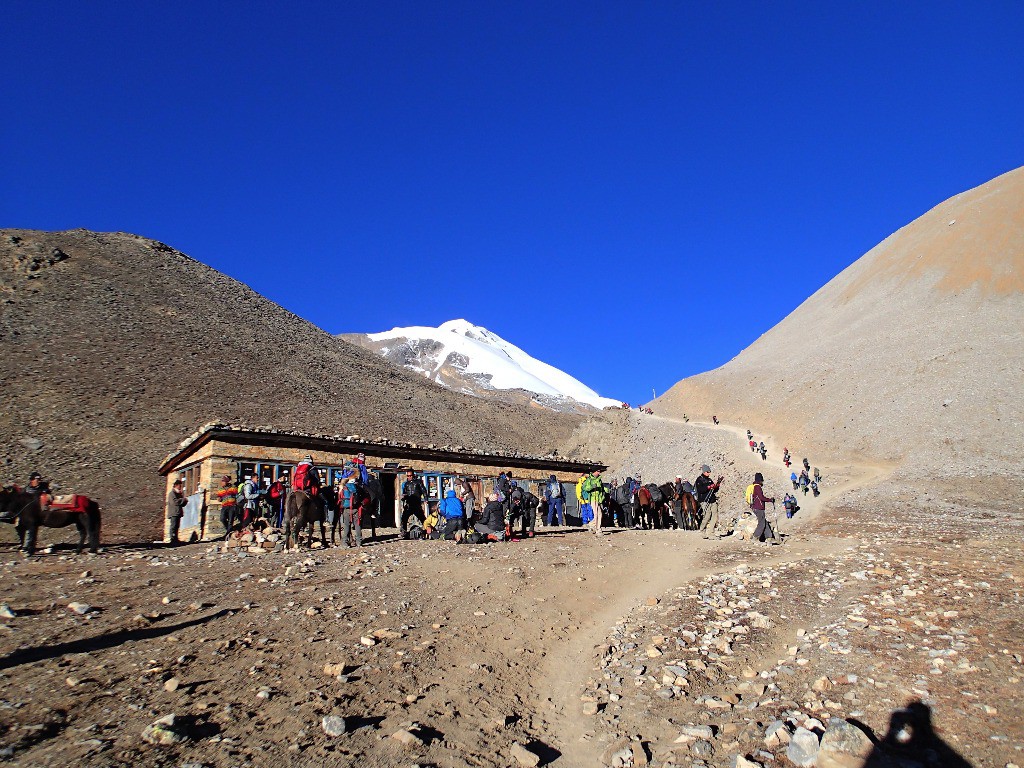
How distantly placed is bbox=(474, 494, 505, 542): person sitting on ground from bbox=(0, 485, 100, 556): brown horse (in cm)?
900

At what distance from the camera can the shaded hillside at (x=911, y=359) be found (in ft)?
131

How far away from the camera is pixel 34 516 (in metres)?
13.3

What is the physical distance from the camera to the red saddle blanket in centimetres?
1380

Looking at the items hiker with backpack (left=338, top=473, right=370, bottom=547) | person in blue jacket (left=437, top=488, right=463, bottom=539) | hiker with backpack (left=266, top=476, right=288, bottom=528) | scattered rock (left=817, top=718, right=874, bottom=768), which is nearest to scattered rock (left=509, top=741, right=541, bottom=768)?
scattered rock (left=817, top=718, right=874, bottom=768)

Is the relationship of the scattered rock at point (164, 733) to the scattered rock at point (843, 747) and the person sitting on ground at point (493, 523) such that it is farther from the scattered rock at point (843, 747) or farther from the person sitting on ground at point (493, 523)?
the person sitting on ground at point (493, 523)

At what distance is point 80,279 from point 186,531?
187 feet

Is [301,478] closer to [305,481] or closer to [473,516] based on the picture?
[305,481]

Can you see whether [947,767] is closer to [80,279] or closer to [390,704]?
[390,704]

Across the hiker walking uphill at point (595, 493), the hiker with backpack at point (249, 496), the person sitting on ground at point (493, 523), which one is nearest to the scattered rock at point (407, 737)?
the person sitting on ground at point (493, 523)

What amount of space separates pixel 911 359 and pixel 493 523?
49.9 m

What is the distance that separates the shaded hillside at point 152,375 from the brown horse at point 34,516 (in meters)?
19.1

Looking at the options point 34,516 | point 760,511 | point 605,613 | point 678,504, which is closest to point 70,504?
point 34,516

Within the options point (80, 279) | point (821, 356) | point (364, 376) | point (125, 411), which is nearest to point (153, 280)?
point (80, 279)

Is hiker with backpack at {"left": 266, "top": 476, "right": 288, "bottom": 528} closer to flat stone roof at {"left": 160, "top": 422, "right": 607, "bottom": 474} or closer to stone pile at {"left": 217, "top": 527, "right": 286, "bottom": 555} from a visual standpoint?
stone pile at {"left": 217, "top": 527, "right": 286, "bottom": 555}
